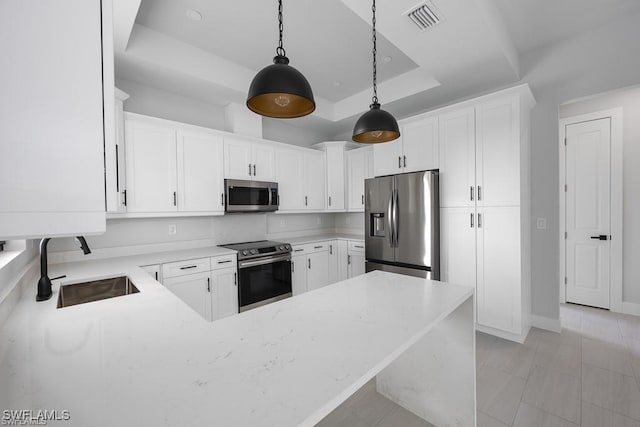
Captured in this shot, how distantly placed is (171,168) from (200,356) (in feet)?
8.32

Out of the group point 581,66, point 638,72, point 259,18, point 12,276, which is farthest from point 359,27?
point 12,276

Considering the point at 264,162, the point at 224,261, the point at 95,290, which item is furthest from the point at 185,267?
the point at 264,162

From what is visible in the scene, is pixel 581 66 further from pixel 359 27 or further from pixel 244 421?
pixel 244 421

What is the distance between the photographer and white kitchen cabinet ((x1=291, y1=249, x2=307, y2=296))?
3641 millimetres

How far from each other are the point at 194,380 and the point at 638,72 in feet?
13.1

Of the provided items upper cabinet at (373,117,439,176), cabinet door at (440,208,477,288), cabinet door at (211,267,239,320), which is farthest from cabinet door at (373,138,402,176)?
cabinet door at (211,267,239,320)

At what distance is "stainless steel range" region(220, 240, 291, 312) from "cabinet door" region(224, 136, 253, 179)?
0.91 meters

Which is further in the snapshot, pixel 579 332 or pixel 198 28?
pixel 579 332

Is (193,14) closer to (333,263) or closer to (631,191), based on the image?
(333,263)

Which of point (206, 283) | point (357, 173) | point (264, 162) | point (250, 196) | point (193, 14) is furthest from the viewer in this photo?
point (357, 173)

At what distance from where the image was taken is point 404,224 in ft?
10.6

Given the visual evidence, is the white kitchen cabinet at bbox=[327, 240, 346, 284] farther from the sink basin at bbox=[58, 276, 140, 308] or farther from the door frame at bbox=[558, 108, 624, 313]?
the door frame at bbox=[558, 108, 624, 313]

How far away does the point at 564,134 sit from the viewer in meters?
3.60

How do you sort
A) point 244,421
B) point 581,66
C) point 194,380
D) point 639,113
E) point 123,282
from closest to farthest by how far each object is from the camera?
point 244,421
point 194,380
point 123,282
point 581,66
point 639,113
